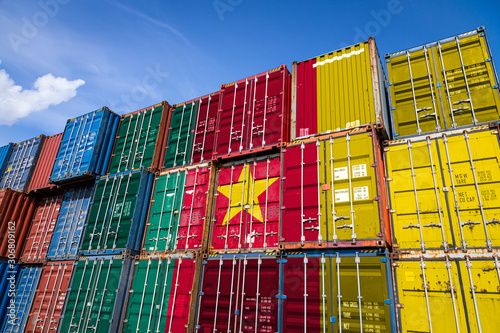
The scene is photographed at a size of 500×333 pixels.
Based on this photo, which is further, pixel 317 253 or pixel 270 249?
pixel 270 249

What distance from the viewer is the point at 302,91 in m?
12.4

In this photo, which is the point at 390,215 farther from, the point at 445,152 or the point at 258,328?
the point at 258,328

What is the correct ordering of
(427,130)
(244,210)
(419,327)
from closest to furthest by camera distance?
(419,327) < (427,130) < (244,210)

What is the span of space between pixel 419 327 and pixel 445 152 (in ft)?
15.4

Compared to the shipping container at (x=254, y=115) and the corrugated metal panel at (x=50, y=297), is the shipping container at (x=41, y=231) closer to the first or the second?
the corrugated metal panel at (x=50, y=297)

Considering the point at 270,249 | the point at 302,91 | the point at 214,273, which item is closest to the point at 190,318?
the point at 214,273

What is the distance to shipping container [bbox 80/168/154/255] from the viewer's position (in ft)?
44.0

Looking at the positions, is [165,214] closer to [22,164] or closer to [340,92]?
[340,92]

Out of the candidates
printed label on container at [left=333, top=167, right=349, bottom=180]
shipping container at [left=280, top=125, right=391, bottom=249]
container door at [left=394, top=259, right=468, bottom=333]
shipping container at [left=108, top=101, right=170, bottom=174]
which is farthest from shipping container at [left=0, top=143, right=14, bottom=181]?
container door at [left=394, top=259, right=468, bottom=333]

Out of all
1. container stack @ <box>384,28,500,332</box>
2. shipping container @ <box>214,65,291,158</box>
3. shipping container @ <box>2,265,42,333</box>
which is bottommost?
shipping container @ <box>2,265,42,333</box>

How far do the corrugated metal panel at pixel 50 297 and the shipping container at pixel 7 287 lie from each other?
1.87 metres

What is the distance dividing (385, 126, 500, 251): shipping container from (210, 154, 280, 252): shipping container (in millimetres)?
3752

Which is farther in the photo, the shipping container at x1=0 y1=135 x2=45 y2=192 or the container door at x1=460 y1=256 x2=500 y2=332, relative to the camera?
the shipping container at x1=0 y1=135 x2=45 y2=192

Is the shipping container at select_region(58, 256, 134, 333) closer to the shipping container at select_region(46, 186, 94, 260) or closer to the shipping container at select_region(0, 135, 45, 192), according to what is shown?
the shipping container at select_region(46, 186, 94, 260)
